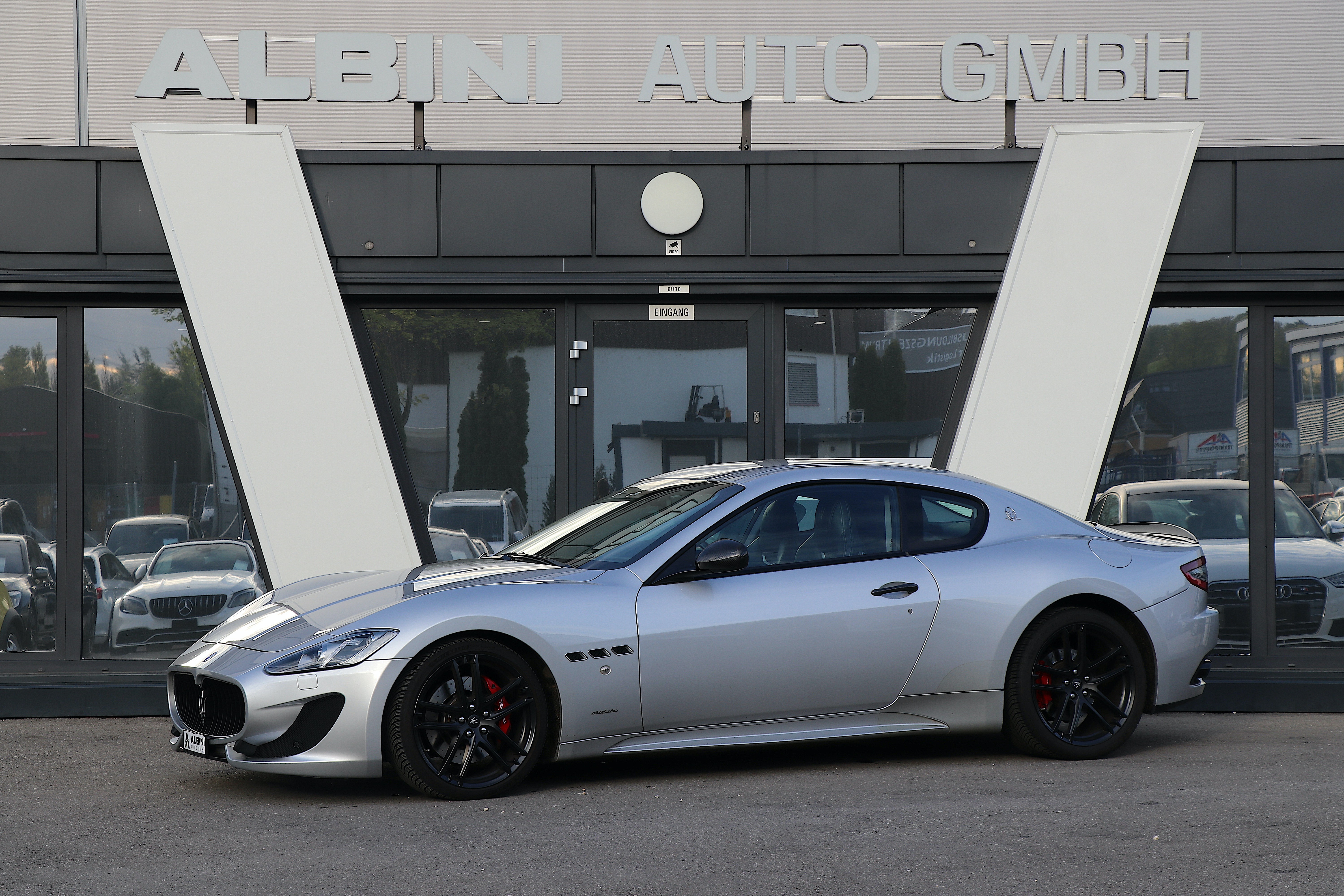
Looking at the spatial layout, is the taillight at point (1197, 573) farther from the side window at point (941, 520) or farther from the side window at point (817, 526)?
the side window at point (817, 526)

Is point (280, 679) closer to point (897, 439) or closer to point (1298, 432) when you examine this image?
point (897, 439)

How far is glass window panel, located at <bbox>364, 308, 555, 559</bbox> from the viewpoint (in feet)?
28.9

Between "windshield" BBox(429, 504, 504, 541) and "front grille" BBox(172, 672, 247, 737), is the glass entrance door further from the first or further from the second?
"front grille" BBox(172, 672, 247, 737)

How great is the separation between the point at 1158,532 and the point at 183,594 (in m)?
6.35

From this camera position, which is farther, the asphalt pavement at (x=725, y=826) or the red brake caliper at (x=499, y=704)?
the red brake caliper at (x=499, y=704)

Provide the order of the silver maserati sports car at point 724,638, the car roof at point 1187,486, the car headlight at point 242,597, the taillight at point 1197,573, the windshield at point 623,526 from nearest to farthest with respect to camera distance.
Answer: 1. the silver maserati sports car at point 724,638
2. the windshield at point 623,526
3. the taillight at point 1197,573
4. the car headlight at point 242,597
5. the car roof at point 1187,486

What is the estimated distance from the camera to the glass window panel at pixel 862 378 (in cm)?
892

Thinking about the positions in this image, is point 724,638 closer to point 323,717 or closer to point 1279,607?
point 323,717

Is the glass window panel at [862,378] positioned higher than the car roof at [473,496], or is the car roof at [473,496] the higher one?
the glass window panel at [862,378]

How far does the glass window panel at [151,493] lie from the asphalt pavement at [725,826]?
6.80 ft

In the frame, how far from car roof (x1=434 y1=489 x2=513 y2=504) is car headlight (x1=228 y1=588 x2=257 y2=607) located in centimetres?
145

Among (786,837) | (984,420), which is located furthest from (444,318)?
(786,837)

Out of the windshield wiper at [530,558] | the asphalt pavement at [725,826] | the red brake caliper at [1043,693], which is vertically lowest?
the asphalt pavement at [725,826]

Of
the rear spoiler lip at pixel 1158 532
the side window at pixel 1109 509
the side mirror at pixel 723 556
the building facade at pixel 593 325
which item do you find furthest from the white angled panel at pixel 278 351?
the side window at pixel 1109 509
